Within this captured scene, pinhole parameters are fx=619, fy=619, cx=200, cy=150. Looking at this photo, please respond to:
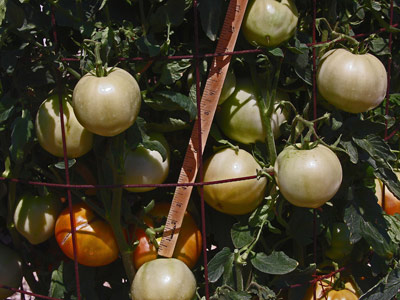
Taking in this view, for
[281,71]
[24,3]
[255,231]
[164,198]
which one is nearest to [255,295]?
[255,231]

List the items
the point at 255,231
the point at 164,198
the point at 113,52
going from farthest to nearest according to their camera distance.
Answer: the point at 164,198
the point at 255,231
the point at 113,52

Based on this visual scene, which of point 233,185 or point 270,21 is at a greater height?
point 270,21

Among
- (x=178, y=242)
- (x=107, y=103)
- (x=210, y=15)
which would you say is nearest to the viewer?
(x=107, y=103)

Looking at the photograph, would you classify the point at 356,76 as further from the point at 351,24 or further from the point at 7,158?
the point at 7,158

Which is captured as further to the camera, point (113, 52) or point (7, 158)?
point (7, 158)

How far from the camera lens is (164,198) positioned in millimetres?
1502

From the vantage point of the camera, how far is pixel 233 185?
1.33m

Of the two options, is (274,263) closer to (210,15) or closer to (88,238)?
(88,238)

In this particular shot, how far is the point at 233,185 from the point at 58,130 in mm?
386

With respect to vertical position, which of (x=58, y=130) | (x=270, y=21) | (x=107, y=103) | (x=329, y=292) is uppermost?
(x=270, y=21)

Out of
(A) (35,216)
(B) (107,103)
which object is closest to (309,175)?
(B) (107,103)

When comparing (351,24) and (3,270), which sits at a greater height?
(351,24)

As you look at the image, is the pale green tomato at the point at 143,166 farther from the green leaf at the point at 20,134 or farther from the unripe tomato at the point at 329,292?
A: the unripe tomato at the point at 329,292

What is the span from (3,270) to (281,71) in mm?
797
